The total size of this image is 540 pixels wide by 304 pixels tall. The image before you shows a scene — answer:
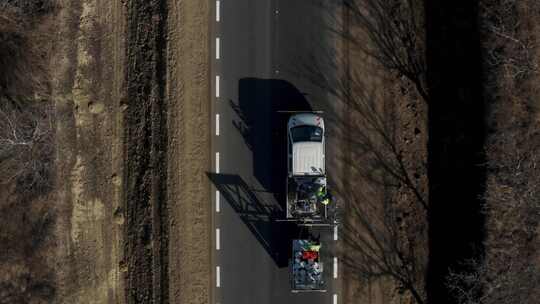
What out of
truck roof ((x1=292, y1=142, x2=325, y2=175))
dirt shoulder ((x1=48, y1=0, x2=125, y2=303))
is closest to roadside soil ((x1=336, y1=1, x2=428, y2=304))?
truck roof ((x1=292, y1=142, x2=325, y2=175))

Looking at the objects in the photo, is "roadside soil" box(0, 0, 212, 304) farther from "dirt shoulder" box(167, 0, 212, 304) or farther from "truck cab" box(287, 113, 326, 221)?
"truck cab" box(287, 113, 326, 221)

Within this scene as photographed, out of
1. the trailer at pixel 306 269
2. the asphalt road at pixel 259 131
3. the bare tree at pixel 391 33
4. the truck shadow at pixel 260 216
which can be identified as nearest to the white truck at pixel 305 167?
the asphalt road at pixel 259 131

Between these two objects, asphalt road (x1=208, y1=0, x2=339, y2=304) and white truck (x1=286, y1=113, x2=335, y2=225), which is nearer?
white truck (x1=286, y1=113, x2=335, y2=225)

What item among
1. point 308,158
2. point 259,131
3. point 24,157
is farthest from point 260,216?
point 24,157

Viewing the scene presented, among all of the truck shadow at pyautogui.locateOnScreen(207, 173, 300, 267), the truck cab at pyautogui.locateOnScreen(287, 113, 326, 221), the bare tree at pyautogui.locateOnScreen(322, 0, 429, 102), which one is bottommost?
the truck shadow at pyautogui.locateOnScreen(207, 173, 300, 267)

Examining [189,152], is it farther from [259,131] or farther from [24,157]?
[24,157]
